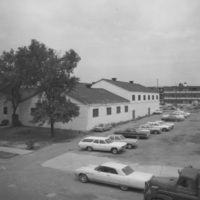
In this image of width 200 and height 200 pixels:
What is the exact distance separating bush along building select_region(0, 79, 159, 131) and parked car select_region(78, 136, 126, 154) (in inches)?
372

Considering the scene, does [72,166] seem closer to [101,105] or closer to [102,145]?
[102,145]

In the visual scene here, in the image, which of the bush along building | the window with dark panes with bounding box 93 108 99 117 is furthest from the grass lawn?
the window with dark panes with bounding box 93 108 99 117

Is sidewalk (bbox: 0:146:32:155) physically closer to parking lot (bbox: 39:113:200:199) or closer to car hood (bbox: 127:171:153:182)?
parking lot (bbox: 39:113:200:199)

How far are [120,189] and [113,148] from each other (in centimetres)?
852

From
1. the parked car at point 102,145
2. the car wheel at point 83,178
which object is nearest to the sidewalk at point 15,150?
the parked car at point 102,145

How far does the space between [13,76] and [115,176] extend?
26.0m

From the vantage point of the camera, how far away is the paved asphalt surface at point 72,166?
12516mm

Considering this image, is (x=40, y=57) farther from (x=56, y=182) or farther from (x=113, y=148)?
(x=56, y=182)

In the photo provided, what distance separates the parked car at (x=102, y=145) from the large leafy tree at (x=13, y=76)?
12.3m

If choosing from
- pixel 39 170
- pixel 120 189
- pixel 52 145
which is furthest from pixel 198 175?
pixel 52 145

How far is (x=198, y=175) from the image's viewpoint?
9523 mm

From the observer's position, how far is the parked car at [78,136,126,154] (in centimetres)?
2181

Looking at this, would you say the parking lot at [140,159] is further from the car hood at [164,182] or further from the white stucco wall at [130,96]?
the white stucco wall at [130,96]

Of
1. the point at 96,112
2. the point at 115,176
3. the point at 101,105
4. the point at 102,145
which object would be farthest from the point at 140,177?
the point at 101,105
